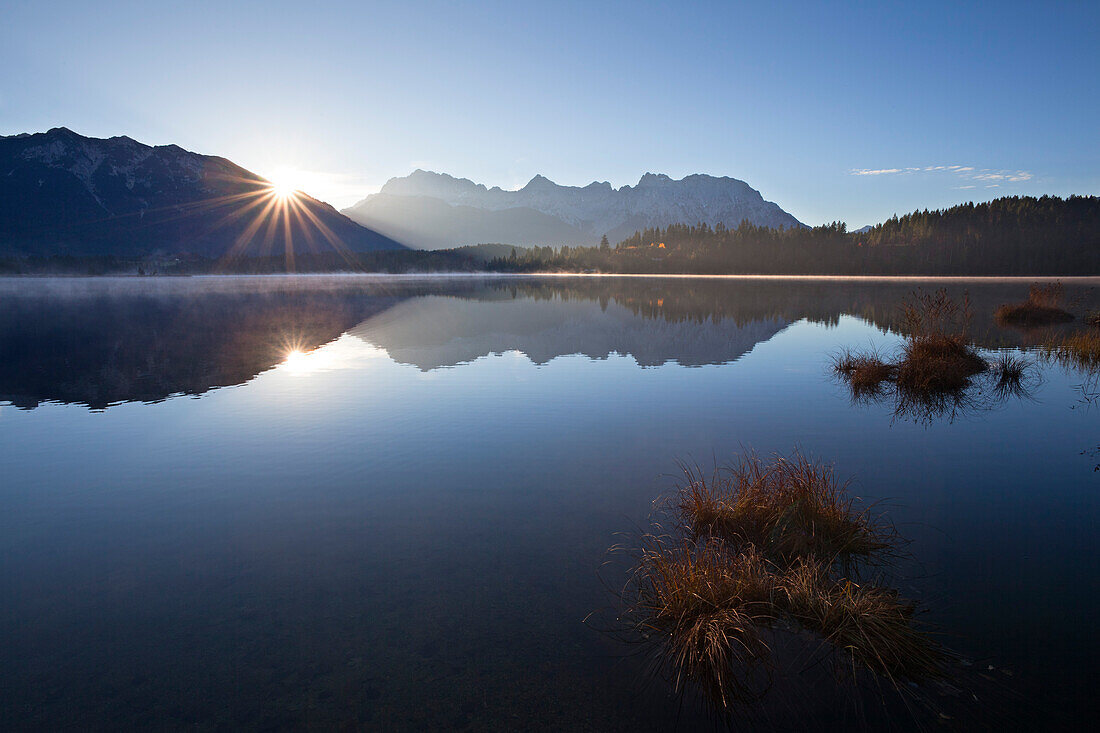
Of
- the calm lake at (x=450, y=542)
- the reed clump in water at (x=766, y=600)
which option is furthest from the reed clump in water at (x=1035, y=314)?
the reed clump in water at (x=766, y=600)

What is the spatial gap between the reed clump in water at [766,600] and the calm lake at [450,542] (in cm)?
35

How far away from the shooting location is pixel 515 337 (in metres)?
39.3

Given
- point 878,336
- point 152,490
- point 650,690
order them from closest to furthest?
point 650,690, point 152,490, point 878,336

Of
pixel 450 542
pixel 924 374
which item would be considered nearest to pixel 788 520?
pixel 450 542

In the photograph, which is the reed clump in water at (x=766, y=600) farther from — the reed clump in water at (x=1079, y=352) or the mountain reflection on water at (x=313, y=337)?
the reed clump in water at (x=1079, y=352)

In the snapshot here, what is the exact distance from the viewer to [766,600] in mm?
6859

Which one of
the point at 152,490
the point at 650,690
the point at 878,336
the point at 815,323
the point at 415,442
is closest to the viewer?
the point at 650,690

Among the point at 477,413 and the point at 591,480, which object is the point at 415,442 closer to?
the point at 477,413

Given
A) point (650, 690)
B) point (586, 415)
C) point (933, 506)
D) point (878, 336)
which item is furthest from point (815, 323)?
point (650, 690)

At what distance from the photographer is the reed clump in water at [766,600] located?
5.99 meters

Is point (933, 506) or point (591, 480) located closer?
point (933, 506)

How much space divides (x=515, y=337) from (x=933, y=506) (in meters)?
30.8

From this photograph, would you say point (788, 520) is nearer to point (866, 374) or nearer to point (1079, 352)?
point (866, 374)

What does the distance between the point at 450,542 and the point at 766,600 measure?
190 inches
